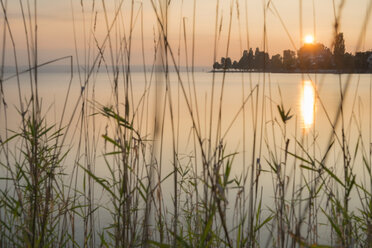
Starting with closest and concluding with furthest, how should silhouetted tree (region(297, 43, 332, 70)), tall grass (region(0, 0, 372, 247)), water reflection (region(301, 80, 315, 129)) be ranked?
tall grass (region(0, 0, 372, 247)) → silhouetted tree (region(297, 43, 332, 70)) → water reflection (region(301, 80, 315, 129))

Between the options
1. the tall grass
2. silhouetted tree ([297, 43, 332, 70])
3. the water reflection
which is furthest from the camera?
the water reflection

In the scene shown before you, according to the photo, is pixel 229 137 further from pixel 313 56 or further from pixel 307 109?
pixel 307 109

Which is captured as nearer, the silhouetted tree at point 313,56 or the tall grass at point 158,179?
the tall grass at point 158,179

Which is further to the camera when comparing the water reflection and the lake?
the water reflection

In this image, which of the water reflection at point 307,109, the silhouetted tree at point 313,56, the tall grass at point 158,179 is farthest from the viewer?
the water reflection at point 307,109

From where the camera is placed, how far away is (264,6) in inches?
66.2

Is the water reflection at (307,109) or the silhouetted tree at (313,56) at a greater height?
the silhouetted tree at (313,56)

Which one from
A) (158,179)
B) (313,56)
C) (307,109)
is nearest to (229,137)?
(313,56)

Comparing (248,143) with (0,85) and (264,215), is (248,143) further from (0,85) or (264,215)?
(0,85)

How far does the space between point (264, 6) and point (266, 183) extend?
8.23 feet

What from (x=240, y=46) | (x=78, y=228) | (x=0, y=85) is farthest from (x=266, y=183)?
(x=0, y=85)

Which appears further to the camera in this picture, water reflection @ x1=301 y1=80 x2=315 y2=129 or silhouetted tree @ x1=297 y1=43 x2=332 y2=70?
water reflection @ x1=301 y1=80 x2=315 y2=129

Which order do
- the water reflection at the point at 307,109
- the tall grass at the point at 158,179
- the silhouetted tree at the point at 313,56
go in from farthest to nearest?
the water reflection at the point at 307,109 → the silhouetted tree at the point at 313,56 → the tall grass at the point at 158,179

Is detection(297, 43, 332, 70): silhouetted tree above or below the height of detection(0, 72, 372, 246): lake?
above
